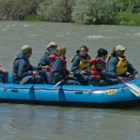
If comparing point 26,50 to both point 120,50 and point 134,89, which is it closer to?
point 120,50

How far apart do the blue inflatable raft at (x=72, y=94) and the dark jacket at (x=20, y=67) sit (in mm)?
196

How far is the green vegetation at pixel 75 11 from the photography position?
3222cm

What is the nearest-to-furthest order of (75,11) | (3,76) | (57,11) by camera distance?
(3,76)
(75,11)
(57,11)

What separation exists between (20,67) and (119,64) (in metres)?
1.70

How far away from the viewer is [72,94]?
370 inches

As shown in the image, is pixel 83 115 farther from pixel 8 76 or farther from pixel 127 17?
pixel 127 17

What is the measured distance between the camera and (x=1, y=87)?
977cm

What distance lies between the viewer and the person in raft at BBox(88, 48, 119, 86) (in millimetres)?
9414

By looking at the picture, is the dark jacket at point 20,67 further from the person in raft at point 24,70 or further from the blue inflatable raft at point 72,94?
the blue inflatable raft at point 72,94

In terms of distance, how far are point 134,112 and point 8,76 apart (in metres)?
2.45

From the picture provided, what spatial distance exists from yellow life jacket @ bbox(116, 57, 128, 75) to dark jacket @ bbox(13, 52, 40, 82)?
4.92ft

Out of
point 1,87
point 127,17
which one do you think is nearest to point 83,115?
point 1,87

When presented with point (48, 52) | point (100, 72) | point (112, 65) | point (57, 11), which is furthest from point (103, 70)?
point (57, 11)

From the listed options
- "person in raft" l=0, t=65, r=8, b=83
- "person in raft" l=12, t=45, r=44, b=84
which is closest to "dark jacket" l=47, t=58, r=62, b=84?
"person in raft" l=12, t=45, r=44, b=84
